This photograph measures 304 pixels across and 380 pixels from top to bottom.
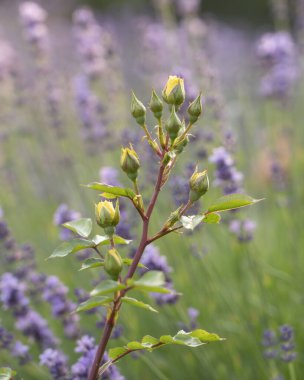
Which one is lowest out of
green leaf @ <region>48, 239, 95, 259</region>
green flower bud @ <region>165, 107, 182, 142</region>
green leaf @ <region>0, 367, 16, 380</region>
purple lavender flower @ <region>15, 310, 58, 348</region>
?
green leaf @ <region>0, 367, 16, 380</region>

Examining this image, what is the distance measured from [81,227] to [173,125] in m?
0.29

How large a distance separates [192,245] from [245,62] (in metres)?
5.80

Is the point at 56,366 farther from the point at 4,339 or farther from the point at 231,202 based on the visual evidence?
the point at 231,202

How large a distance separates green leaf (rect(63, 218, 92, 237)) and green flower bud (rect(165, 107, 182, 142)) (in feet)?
0.83

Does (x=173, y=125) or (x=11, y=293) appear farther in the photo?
(x=11, y=293)

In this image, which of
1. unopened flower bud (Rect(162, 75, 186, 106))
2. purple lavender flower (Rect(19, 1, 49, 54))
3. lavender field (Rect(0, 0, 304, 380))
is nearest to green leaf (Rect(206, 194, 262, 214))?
lavender field (Rect(0, 0, 304, 380))

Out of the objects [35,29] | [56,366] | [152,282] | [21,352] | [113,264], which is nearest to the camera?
[152,282]

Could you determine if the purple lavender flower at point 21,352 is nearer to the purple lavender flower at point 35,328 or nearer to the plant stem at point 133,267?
the purple lavender flower at point 35,328

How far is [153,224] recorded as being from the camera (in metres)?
3.35

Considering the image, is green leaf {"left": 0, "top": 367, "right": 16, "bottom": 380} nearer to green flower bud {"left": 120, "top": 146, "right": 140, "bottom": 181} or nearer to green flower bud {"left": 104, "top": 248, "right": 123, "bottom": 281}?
green flower bud {"left": 104, "top": 248, "right": 123, "bottom": 281}

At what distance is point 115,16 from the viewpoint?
1127 cm

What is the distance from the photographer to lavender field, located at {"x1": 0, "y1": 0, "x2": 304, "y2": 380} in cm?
119

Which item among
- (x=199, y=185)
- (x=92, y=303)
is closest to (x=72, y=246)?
(x=92, y=303)

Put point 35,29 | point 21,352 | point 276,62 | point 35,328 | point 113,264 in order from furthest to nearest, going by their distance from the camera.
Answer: point 35,29 < point 276,62 < point 35,328 < point 21,352 < point 113,264
